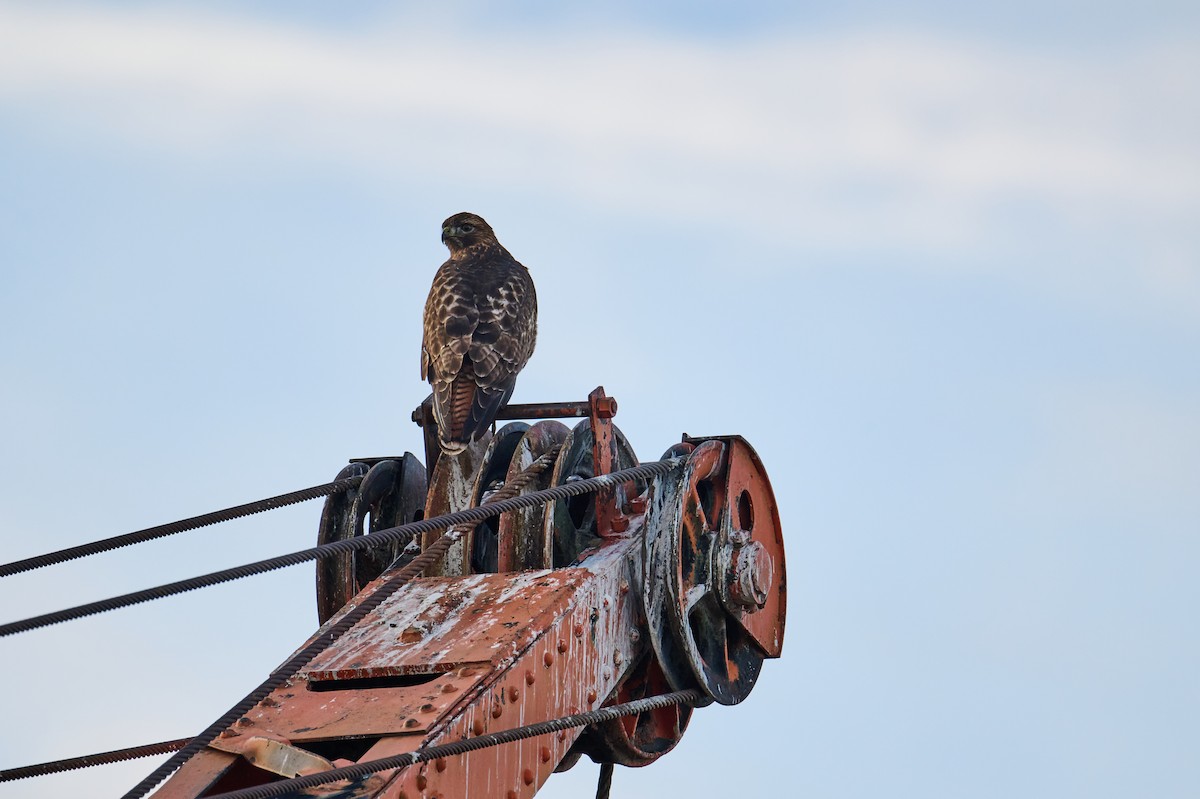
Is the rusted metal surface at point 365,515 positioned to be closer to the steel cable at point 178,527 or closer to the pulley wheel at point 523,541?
the steel cable at point 178,527

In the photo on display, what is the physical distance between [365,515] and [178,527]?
978 millimetres

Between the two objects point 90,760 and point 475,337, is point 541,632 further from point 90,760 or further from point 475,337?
point 475,337

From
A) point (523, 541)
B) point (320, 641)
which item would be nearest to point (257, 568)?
point (320, 641)

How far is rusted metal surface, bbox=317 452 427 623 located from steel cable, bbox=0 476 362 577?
85 mm

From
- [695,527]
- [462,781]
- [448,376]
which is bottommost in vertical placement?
[462,781]

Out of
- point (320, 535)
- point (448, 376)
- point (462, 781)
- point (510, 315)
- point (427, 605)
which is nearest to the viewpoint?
point (462, 781)

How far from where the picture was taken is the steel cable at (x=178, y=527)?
16.0 ft

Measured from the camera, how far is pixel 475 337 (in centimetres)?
702

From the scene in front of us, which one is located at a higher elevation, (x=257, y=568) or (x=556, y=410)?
(x=556, y=410)

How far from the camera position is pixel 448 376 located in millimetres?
6797

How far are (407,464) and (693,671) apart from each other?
1.64 meters

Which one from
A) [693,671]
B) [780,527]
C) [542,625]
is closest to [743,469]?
[780,527]

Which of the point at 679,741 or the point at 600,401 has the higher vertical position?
the point at 600,401

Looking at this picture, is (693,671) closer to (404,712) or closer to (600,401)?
(600,401)
